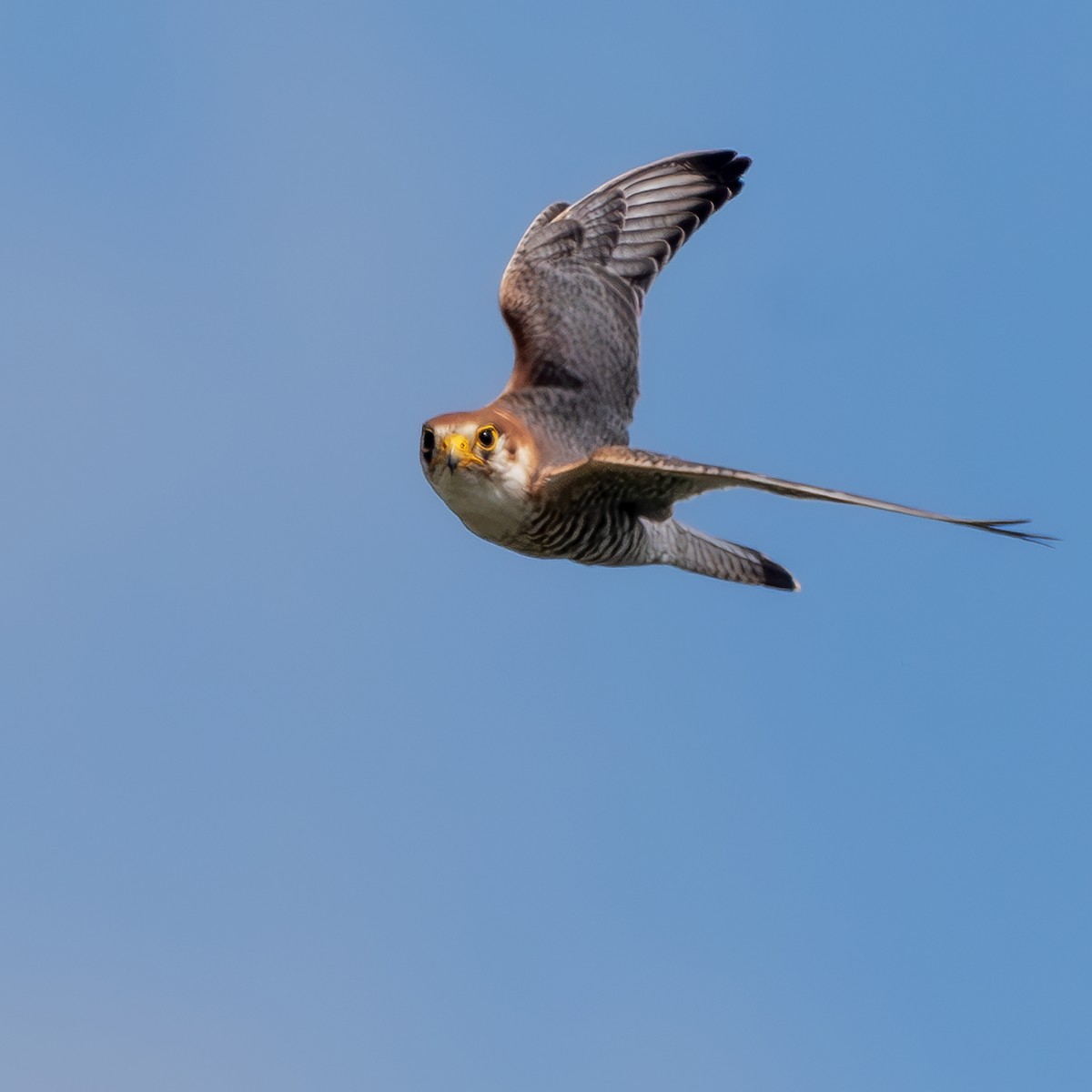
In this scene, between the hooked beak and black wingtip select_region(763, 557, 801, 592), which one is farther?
black wingtip select_region(763, 557, 801, 592)

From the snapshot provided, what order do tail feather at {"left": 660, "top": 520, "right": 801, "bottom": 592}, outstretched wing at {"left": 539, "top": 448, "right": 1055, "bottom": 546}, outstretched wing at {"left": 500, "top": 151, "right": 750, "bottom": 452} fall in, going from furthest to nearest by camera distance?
outstretched wing at {"left": 500, "top": 151, "right": 750, "bottom": 452}
tail feather at {"left": 660, "top": 520, "right": 801, "bottom": 592}
outstretched wing at {"left": 539, "top": 448, "right": 1055, "bottom": 546}

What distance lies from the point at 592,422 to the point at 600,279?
4.97 feet

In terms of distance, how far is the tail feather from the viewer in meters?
12.1

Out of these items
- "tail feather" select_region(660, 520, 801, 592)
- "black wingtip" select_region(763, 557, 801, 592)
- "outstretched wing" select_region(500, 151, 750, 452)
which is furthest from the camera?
"black wingtip" select_region(763, 557, 801, 592)

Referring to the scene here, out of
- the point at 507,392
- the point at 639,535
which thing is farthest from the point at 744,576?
the point at 507,392

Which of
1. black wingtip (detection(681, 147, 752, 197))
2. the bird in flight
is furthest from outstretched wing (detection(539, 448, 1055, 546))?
black wingtip (detection(681, 147, 752, 197))

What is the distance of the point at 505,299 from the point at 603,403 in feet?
3.94

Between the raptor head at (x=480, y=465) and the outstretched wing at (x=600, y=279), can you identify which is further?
the outstretched wing at (x=600, y=279)

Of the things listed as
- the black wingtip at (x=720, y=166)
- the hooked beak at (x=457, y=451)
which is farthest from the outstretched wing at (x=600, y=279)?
the hooked beak at (x=457, y=451)

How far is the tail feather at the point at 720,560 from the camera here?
12.1 m

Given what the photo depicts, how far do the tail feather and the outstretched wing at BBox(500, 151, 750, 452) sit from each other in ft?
2.95

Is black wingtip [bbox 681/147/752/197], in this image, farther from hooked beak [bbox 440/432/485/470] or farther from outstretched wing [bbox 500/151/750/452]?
hooked beak [bbox 440/432/485/470]

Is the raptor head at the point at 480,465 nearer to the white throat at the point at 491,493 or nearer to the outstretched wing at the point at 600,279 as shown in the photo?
the white throat at the point at 491,493

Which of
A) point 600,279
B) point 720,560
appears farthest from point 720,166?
point 720,560
